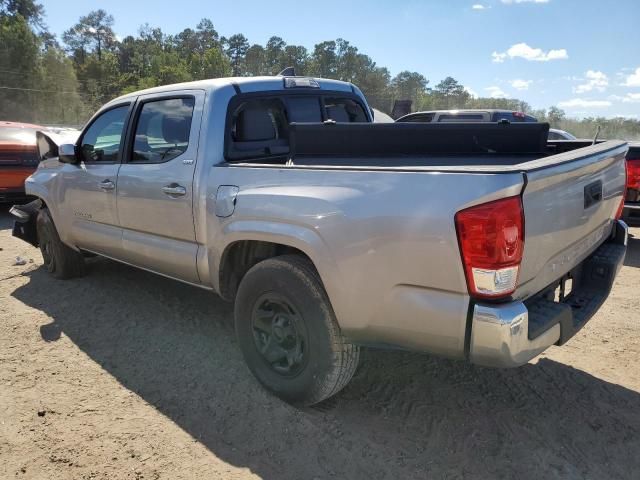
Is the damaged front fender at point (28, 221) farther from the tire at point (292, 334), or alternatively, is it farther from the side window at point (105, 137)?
the tire at point (292, 334)

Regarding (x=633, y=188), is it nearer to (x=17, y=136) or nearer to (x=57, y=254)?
(x=57, y=254)

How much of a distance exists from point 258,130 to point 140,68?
94945 millimetres

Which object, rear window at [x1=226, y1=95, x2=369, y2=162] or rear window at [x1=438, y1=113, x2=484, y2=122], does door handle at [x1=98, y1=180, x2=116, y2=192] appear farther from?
rear window at [x1=438, y1=113, x2=484, y2=122]

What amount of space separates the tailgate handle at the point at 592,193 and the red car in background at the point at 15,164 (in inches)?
347

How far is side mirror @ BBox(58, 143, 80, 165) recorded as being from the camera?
439cm

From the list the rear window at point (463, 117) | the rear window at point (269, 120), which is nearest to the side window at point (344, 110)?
the rear window at point (269, 120)

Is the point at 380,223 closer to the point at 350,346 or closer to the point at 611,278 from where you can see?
the point at 350,346

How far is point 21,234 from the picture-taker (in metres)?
5.64

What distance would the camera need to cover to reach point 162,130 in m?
3.68

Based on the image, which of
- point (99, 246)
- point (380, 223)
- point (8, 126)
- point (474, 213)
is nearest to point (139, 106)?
point (99, 246)

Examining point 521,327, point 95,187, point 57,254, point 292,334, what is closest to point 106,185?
point 95,187

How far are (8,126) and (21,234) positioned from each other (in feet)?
16.2

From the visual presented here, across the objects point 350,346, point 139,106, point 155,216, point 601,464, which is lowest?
point 601,464

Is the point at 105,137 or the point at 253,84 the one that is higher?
the point at 253,84
